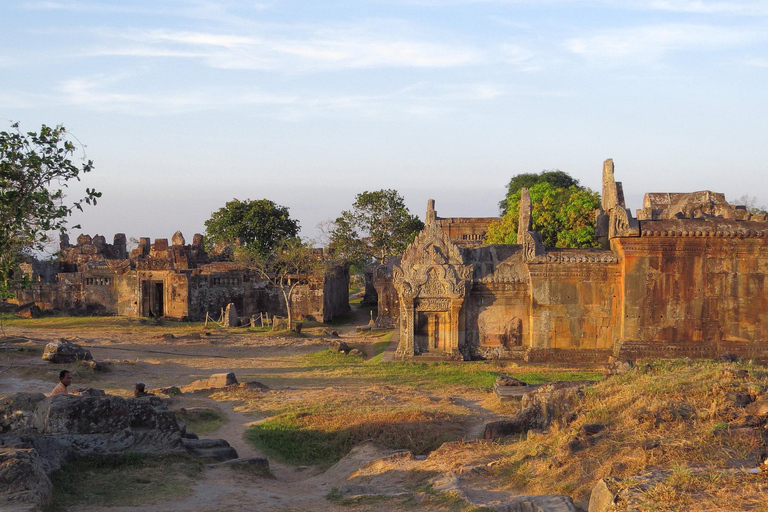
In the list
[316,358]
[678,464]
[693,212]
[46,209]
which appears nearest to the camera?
[678,464]

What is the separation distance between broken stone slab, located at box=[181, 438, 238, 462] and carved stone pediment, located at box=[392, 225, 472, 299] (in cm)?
887

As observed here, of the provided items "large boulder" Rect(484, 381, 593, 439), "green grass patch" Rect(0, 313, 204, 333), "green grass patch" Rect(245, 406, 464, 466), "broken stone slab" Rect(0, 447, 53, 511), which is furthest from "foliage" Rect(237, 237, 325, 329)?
"broken stone slab" Rect(0, 447, 53, 511)

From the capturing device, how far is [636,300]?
18.7m

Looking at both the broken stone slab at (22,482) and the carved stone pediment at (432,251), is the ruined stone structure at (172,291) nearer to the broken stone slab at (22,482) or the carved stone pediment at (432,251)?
the carved stone pediment at (432,251)

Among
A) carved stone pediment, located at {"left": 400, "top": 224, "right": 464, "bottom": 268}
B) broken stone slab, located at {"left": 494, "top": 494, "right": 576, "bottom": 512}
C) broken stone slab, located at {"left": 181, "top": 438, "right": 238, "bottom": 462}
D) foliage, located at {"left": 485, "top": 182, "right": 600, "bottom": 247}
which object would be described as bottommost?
broken stone slab, located at {"left": 181, "top": 438, "right": 238, "bottom": 462}

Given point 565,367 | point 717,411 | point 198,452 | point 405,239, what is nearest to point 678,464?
point 717,411

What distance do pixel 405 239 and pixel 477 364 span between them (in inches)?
1040

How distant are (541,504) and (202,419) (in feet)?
27.9

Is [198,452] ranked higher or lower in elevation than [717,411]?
lower

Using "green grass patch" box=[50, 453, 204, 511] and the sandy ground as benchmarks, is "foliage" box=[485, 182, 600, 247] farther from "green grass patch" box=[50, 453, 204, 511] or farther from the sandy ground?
"green grass patch" box=[50, 453, 204, 511]

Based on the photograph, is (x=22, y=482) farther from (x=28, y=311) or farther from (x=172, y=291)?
(x=28, y=311)

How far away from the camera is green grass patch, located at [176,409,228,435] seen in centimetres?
1337

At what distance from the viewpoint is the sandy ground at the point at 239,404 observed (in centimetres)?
880

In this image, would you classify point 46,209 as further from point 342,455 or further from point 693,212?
point 693,212
